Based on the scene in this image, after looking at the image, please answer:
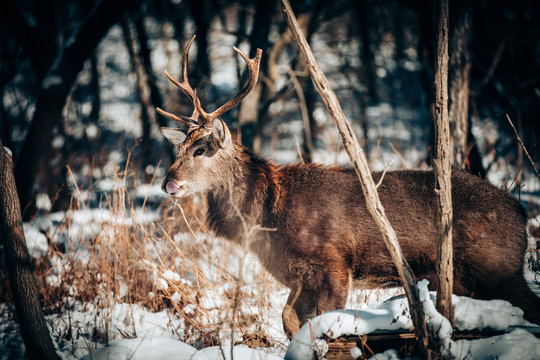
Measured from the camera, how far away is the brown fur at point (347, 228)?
10.8 feet

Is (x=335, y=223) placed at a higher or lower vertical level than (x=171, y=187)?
lower

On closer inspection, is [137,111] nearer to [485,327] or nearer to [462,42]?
[462,42]

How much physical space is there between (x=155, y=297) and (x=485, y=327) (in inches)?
133

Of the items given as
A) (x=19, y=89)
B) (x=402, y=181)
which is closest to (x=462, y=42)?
(x=402, y=181)

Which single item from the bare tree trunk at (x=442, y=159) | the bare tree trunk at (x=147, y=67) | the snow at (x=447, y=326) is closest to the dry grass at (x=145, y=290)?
the snow at (x=447, y=326)

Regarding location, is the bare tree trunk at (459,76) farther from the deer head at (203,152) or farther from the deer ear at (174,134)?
the deer ear at (174,134)

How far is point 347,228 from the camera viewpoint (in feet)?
11.7

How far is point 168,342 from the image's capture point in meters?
3.10

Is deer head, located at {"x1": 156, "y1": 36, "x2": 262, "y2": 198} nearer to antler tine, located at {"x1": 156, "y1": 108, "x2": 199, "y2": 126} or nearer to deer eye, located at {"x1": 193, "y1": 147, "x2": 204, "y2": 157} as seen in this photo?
deer eye, located at {"x1": 193, "y1": 147, "x2": 204, "y2": 157}

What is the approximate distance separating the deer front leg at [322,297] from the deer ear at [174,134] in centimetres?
197

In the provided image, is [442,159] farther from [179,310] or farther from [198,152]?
[179,310]

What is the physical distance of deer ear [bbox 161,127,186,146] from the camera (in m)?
4.31

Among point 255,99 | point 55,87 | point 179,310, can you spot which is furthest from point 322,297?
point 55,87

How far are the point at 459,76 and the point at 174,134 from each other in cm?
416
